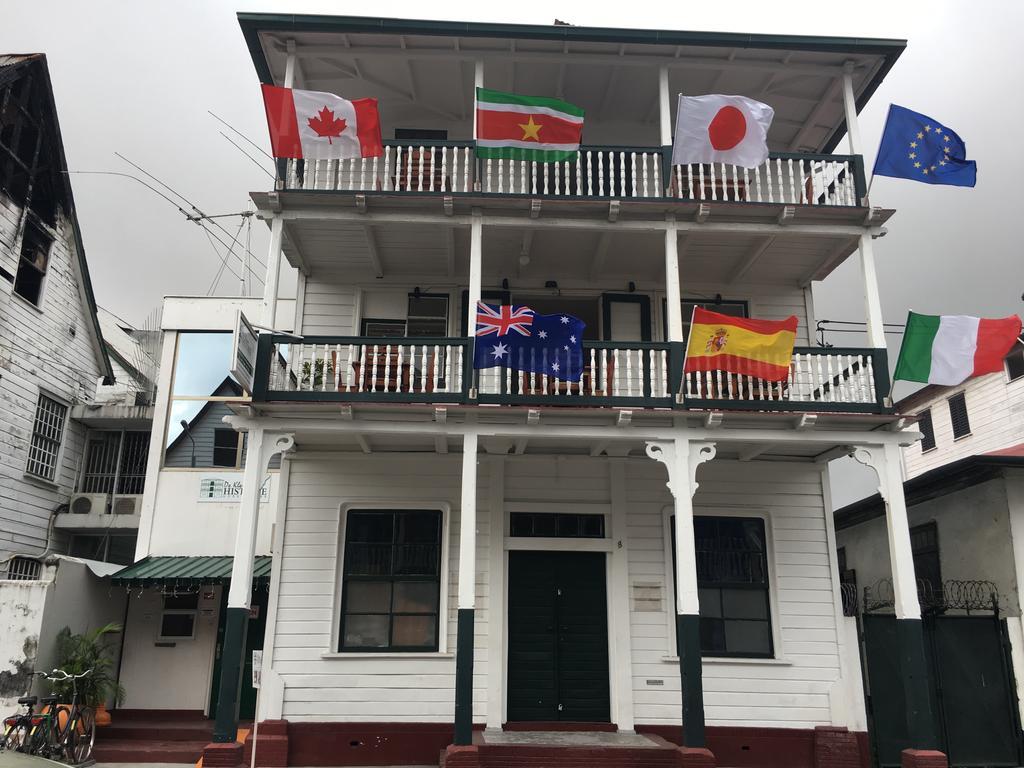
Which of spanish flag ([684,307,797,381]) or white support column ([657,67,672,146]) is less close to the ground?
white support column ([657,67,672,146])

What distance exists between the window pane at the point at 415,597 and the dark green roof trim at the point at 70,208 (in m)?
11.5

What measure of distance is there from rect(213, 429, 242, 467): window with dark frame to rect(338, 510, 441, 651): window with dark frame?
4.23 meters

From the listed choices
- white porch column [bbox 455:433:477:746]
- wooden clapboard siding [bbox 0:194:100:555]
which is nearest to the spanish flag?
white porch column [bbox 455:433:477:746]

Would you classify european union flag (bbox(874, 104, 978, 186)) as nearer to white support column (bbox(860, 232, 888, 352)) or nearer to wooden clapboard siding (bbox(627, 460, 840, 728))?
white support column (bbox(860, 232, 888, 352))

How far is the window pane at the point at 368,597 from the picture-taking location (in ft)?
40.7

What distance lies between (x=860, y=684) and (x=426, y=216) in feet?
30.8

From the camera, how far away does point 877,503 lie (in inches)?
648

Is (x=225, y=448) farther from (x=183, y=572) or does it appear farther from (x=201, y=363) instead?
(x=183, y=572)

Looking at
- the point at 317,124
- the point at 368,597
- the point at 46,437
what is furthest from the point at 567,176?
the point at 46,437

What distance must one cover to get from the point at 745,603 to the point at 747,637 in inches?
19.8

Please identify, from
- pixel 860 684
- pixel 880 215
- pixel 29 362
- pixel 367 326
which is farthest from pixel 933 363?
pixel 29 362

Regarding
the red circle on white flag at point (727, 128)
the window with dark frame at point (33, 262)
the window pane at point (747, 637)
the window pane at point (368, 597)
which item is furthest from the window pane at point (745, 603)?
the window with dark frame at point (33, 262)

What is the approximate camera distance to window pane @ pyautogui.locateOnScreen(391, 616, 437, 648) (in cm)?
1227

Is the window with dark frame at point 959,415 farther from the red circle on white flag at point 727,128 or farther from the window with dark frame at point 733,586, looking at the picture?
the red circle on white flag at point 727,128
